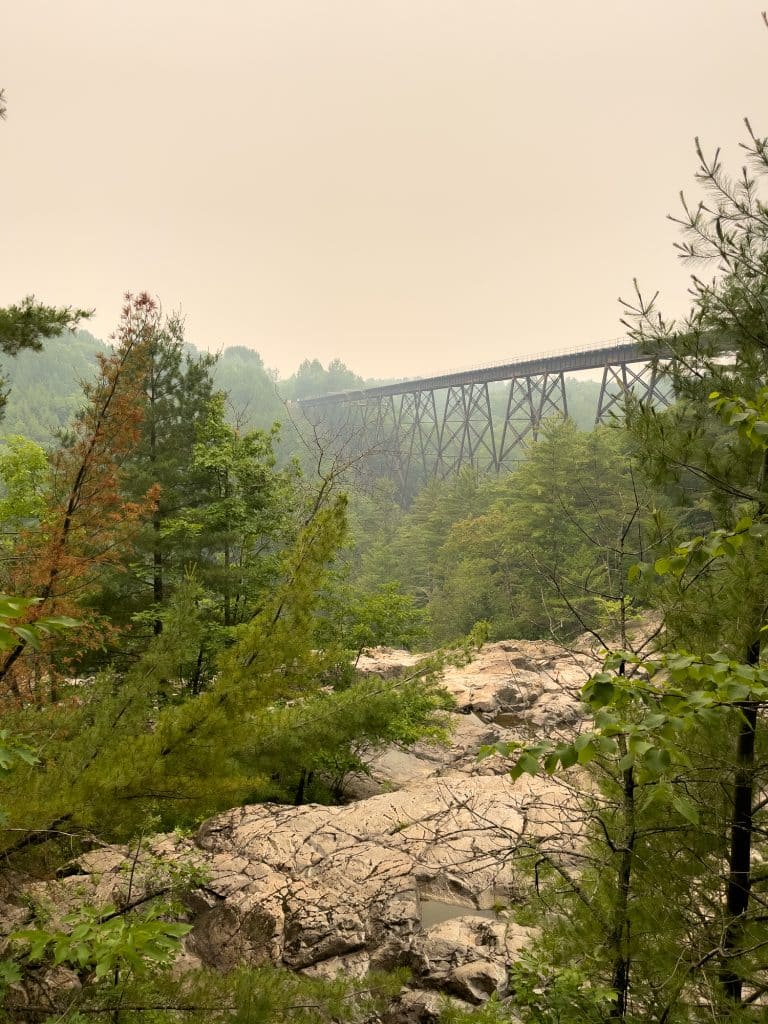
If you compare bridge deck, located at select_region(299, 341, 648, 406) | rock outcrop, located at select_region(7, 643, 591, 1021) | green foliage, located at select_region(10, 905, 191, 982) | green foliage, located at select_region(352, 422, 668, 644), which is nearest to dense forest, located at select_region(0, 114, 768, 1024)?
green foliage, located at select_region(10, 905, 191, 982)

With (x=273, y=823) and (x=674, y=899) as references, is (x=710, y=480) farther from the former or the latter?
(x=273, y=823)

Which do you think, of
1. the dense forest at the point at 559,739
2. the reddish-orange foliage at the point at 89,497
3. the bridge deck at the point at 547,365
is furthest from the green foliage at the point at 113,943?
the bridge deck at the point at 547,365

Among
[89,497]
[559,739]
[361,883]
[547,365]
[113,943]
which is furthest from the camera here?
[547,365]

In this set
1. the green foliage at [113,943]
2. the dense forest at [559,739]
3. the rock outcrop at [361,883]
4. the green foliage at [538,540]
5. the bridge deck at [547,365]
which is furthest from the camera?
the bridge deck at [547,365]

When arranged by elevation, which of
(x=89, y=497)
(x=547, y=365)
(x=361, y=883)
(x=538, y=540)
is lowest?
(x=361, y=883)

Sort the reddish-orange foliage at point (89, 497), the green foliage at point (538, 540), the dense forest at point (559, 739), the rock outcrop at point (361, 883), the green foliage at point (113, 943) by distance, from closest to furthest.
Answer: the green foliage at point (113, 943)
the dense forest at point (559, 739)
the reddish-orange foliage at point (89, 497)
the rock outcrop at point (361, 883)
the green foliage at point (538, 540)

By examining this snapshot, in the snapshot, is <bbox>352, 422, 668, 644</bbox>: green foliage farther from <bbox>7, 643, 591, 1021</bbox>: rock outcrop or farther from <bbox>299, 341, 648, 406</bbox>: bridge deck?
<bbox>7, 643, 591, 1021</bbox>: rock outcrop

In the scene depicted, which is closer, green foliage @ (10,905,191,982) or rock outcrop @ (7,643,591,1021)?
green foliage @ (10,905,191,982)

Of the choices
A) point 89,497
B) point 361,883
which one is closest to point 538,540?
point 361,883

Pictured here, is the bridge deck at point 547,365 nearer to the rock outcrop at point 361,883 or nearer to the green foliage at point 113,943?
the rock outcrop at point 361,883

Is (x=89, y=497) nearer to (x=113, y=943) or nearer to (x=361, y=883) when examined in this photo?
(x=113, y=943)

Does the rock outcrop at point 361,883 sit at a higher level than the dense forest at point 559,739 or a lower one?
lower

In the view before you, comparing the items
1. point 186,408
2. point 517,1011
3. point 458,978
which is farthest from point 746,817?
point 186,408

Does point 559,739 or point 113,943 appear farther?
point 559,739
